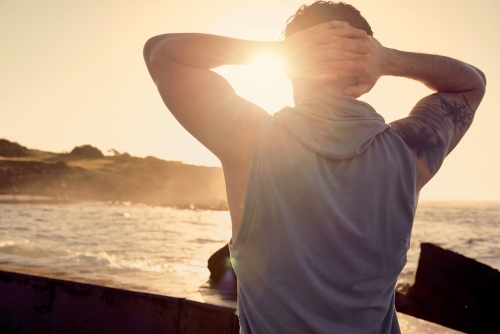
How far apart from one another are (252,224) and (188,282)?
3227mm

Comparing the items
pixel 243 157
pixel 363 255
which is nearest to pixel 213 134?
pixel 243 157

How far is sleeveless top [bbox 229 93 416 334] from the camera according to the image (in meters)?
1.03

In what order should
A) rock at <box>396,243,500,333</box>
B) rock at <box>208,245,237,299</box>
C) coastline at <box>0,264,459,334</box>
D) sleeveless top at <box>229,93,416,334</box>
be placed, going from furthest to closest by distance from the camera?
rock at <box>396,243,500,333</box>
rock at <box>208,245,237,299</box>
coastline at <box>0,264,459,334</box>
sleeveless top at <box>229,93,416,334</box>

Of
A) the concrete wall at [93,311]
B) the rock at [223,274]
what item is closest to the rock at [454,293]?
the rock at [223,274]

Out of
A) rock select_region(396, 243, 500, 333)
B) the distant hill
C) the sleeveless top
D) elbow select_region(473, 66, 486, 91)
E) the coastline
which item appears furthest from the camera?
the distant hill

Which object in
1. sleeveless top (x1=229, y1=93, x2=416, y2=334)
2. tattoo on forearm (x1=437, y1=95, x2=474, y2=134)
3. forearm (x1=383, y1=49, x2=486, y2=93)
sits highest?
forearm (x1=383, y1=49, x2=486, y2=93)

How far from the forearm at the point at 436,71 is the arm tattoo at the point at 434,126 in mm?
50

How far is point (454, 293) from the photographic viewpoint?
6203 millimetres

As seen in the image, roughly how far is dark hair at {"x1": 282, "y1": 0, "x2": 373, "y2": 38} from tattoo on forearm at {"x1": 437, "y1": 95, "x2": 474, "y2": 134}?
404mm

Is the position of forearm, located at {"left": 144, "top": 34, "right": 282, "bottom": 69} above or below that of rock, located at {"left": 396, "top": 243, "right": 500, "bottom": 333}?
above

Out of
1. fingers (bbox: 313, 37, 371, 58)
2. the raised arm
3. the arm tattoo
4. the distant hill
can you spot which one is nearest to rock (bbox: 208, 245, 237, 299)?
the arm tattoo

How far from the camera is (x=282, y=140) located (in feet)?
3.44

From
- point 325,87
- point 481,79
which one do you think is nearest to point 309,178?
point 325,87

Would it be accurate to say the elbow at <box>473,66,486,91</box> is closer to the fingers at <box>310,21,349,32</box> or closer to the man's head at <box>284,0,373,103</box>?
the man's head at <box>284,0,373,103</box>
